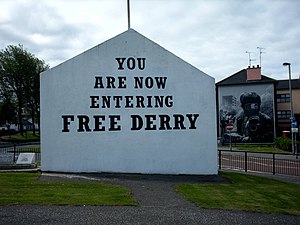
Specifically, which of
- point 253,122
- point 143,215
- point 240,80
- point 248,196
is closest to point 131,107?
point 248,196

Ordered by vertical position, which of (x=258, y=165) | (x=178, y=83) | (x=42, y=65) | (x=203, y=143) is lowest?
(x=258, y=165)

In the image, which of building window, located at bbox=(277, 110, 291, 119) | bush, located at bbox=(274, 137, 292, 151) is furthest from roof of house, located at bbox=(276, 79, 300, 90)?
bush, located at bbox=(274, 137, 292, 151)

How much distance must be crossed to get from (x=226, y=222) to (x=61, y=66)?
11.8 meters

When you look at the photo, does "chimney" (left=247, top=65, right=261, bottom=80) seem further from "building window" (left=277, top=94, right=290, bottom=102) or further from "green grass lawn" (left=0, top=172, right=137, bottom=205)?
"green grass lawn" (left=0, top=172, right=137, bottom=205)

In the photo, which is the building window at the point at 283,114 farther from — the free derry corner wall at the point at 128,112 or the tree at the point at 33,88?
the free derry corner wall at the point at 128,112

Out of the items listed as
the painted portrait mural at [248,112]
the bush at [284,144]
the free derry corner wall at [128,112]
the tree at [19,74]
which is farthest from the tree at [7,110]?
the free derry corner wall at [128,112]

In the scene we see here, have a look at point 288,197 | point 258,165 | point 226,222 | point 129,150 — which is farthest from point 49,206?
point 258,165

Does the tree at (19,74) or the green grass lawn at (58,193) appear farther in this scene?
the tree at (19,74)

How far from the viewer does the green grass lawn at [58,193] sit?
10211 millimetres

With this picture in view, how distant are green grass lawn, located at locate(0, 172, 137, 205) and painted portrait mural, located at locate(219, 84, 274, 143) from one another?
4482 centimetres

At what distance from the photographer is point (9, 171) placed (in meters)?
16.7

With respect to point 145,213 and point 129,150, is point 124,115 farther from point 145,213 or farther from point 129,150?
point 145,213

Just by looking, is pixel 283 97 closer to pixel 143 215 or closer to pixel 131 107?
pixel 131 107

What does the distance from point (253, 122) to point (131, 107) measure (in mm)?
41116
